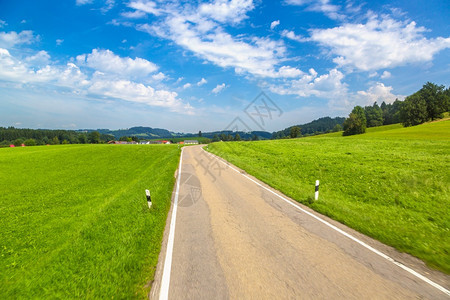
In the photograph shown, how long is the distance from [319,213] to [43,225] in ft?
42.6

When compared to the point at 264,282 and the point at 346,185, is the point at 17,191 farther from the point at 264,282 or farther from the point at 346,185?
the point at 346,185

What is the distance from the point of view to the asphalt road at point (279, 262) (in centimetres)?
372

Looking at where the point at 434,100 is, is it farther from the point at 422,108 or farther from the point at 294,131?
the point at 294,131

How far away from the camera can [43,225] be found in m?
8.69

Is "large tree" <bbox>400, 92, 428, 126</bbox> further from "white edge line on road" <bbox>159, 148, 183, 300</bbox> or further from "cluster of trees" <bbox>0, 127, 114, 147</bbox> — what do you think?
"cluster of trees" <bbox>0, 127, 114, 147</bbox>

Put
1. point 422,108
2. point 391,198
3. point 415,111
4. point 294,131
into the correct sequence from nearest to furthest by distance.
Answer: point 391,198 < point 422,108 < point 415,111 < point 294,131

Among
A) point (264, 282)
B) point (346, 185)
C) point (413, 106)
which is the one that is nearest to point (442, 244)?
point (264, 282)

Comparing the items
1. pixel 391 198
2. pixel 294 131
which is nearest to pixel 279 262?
pixel 391 198

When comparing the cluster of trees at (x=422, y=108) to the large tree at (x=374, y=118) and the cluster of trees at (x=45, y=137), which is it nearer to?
the large tree at (x=374, y=118)

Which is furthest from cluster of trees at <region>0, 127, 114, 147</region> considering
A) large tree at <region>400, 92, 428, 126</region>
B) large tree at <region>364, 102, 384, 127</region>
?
large tree at <region>364, 102, 384, 127</region>

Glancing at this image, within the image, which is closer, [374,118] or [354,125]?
[354,125]

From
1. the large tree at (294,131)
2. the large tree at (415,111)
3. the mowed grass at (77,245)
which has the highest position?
the large tree at (415,111)

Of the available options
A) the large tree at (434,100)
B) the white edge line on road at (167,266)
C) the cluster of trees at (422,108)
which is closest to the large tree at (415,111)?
the cluster of trees at (422,108)

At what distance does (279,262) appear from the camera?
15.0 ft
